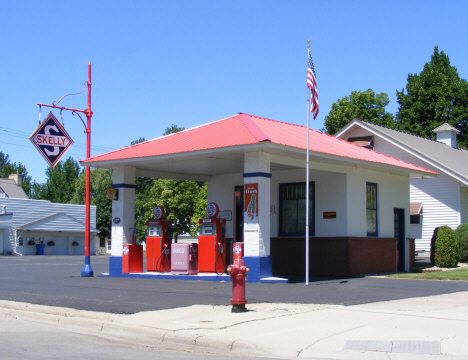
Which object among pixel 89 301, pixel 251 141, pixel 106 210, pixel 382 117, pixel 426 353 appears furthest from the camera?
pixel 106 210

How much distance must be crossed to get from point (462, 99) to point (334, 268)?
3119 cm

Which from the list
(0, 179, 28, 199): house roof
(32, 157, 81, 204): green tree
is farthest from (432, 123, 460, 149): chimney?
(32, 157, 81, 204): green tree

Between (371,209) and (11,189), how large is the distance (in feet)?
181

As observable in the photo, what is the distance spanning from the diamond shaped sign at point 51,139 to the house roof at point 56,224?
110 feet

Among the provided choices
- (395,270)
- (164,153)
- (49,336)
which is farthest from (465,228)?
(49,336)

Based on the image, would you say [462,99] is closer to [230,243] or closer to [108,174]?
[230,243]

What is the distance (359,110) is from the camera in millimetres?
48625

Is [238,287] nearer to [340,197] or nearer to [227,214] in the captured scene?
[340,197]

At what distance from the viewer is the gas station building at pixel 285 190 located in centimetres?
1566

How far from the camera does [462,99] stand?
44750 millimetres

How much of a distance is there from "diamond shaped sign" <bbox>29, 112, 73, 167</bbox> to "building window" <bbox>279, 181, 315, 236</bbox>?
744 centimetres

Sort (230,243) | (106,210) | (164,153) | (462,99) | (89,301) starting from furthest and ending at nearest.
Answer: (106,210)
(462,99)
(230,243)
(164,153)
(89,301)

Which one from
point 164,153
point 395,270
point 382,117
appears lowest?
point 395,270

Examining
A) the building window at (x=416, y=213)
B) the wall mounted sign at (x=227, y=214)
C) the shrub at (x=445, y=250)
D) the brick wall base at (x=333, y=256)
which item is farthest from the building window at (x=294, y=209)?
the building window at (x=416, y=213)
